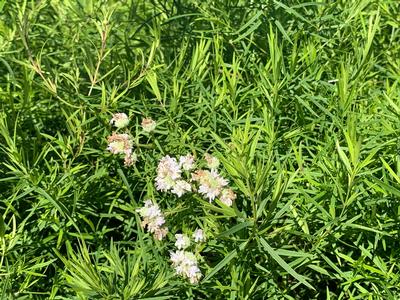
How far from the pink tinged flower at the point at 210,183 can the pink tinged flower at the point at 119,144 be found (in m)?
0.21

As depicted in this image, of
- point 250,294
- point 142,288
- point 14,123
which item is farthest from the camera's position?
point 14,123

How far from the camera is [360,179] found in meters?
1.50

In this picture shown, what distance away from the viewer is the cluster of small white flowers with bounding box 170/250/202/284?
135 cm

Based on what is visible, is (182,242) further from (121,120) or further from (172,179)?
(121,120)

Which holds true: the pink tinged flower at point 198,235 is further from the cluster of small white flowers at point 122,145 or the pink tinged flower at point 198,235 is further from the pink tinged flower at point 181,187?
the cluster of small white flowers at point 122,145

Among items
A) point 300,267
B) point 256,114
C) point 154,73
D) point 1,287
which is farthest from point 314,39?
point 1,287

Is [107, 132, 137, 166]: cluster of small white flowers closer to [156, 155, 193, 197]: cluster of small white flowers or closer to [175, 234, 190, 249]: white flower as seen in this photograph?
[156, 155, 193, 197]: cluster of small white flowers

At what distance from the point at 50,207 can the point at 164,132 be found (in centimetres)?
33

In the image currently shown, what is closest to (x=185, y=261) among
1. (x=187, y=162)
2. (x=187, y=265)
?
(x=187, y=265)

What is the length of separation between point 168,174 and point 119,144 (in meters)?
0.15

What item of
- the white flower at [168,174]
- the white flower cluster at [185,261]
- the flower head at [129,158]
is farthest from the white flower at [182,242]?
the flower head at [129,158]

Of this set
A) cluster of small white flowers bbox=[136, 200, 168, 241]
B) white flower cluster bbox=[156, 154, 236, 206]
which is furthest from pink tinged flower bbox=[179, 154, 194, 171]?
cluster of small white flowers bbox=[136, 200, 168, 241]

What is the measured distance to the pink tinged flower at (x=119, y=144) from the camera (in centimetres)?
150

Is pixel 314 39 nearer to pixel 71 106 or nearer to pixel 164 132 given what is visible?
pixel 164 132
